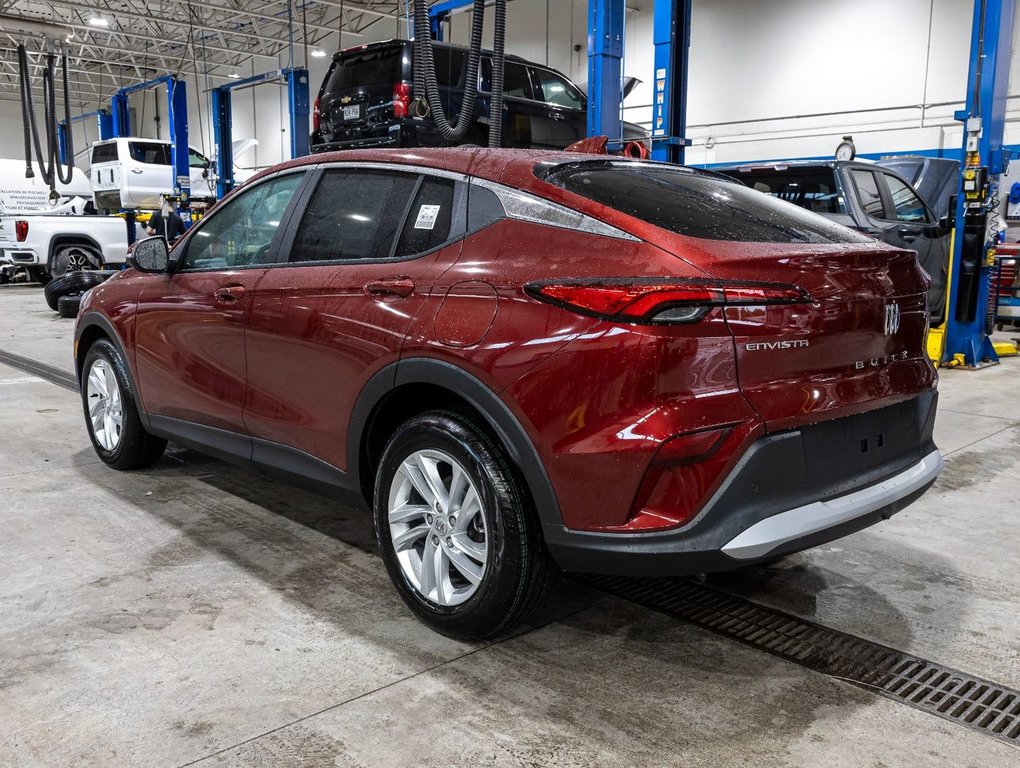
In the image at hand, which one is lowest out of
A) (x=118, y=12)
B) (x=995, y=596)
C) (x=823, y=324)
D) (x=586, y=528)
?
(x=995, y=596)

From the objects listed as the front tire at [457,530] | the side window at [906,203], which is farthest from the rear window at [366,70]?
the front tire at [457,530]

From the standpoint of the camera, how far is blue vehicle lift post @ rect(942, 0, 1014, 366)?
7.58 m

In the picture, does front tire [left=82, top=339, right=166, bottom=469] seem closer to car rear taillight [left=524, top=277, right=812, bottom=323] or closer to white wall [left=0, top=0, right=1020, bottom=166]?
car rear taillight [left=524, top=277, right=812, bottom=323]

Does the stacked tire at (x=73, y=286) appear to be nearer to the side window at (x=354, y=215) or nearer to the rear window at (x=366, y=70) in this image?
the rear window at (x=366, y=70)

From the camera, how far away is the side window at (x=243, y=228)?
3303mm

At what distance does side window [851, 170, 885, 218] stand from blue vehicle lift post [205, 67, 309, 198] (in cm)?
770

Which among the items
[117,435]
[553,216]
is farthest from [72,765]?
[117,435]

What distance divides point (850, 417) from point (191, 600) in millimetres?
2113

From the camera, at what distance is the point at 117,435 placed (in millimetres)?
4309

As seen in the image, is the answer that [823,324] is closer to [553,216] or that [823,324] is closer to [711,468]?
[711,468]

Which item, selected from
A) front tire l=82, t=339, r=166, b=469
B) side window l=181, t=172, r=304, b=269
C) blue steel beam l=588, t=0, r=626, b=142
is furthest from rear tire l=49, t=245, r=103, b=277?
side window l=181, t=172, r=304, b=269

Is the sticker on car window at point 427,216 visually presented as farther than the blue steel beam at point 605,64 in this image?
No

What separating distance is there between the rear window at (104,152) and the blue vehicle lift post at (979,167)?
51.0 ft

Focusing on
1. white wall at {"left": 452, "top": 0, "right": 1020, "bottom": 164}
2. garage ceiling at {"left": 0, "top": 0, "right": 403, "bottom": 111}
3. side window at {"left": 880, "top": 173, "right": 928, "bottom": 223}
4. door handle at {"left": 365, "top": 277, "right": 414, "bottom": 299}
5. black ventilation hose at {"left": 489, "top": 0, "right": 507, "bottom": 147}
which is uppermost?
garage ceiling at {"left": 0, "top": 0, "right": 403, "bottom": 111}
